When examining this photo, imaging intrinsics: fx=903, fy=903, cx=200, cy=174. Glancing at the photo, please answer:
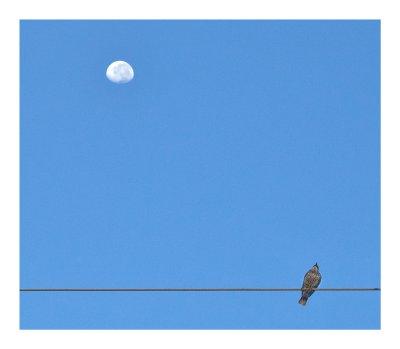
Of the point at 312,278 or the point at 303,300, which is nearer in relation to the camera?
the point at 303,300

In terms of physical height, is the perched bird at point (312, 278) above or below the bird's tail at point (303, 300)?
above

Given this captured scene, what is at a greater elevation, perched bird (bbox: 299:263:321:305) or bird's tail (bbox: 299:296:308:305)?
perched bird (bbox: 299:263:321:305)

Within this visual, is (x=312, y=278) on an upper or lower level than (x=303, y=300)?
upper

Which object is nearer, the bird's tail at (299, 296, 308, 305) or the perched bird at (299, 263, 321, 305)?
the bird's tail at (299, 296, 308, 305)

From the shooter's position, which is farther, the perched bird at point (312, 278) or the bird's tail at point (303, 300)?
the perched bird at point (312, 278)
